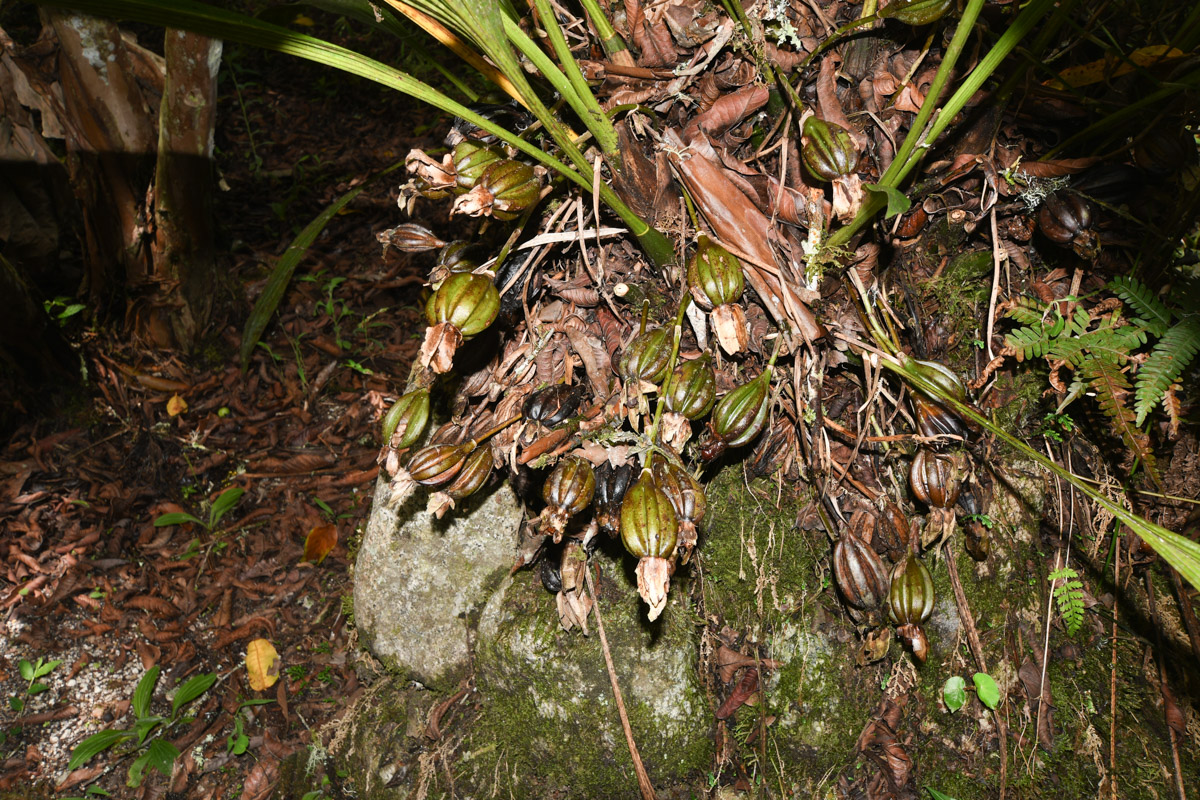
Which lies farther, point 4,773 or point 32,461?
point 32,461

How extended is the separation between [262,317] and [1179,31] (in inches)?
124

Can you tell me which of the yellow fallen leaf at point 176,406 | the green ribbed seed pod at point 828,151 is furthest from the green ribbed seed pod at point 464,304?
the yellow fallen leaf at point 176,406

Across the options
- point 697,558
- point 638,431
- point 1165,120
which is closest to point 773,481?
point 697,558

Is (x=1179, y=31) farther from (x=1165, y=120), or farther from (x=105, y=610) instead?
(x=105, y=610)

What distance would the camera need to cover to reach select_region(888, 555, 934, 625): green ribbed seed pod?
5.62ft

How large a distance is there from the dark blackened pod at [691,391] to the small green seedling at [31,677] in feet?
9.43

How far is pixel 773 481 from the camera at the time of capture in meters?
1.97

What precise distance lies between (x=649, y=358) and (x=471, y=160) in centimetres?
62

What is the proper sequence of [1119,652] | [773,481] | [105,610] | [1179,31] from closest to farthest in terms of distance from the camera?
[1179,31] < [1119,652] < [773,481] < [105,610]

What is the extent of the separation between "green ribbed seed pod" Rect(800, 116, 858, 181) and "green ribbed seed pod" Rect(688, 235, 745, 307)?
265mm

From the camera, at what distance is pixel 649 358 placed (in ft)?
5.36

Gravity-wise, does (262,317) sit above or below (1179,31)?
below

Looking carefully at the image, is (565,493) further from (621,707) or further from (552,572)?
(621,707)

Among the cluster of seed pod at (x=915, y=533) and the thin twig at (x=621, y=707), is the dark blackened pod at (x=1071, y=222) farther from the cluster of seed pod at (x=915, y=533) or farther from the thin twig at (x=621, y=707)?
the thin twig at (x=621, y=707)
